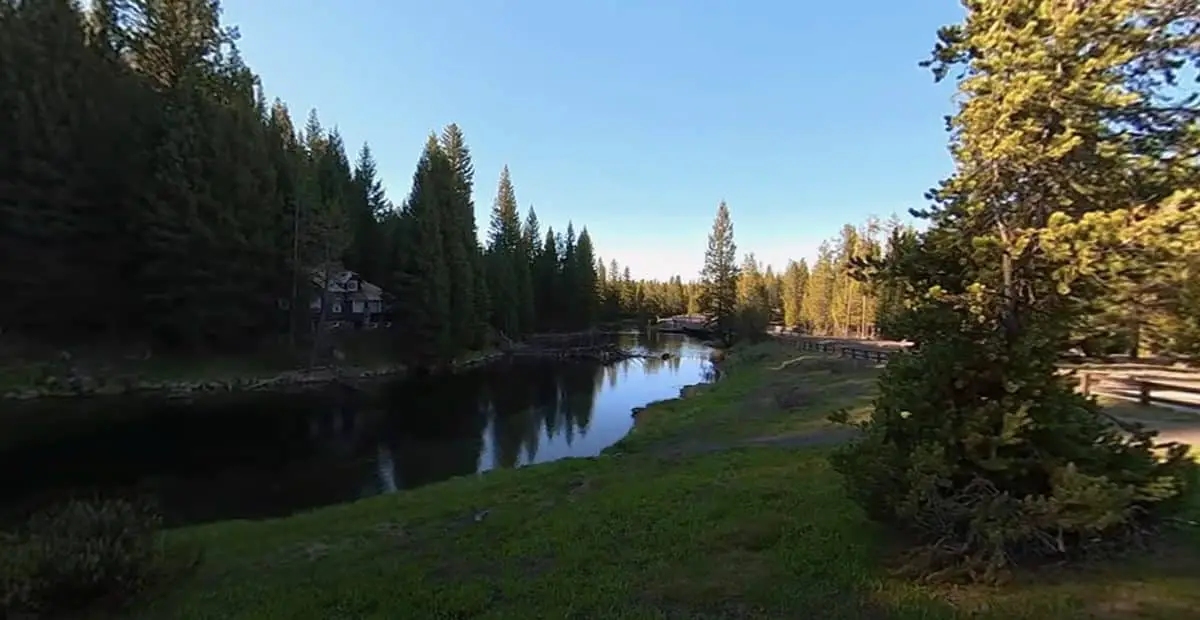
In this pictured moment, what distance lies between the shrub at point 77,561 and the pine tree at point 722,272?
75862 mm

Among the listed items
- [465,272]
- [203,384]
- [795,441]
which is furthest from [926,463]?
[465,272]

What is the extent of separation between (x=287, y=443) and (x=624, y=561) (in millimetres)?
19721

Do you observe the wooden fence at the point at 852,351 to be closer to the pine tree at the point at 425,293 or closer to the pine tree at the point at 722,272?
the pine tree at the point at 722,272

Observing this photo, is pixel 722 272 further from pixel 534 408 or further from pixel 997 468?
pixel 997 468

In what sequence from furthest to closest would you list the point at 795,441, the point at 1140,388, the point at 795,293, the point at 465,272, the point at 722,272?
the point at 795,293
the point at 722,272
the point at 465,272
the point at 1140,388
the point at 795,441

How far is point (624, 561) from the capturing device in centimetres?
774

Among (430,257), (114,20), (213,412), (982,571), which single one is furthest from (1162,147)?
(114,20)

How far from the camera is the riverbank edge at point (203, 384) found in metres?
30.7

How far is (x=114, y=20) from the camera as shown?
139 ft

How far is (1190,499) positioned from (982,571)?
11.7ft

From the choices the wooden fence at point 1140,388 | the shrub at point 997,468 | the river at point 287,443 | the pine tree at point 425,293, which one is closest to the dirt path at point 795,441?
the wooden fence at point 1140,388

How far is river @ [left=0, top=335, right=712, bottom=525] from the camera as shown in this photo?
17.3 metres

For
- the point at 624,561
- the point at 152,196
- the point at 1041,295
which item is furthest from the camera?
the point at 152,196

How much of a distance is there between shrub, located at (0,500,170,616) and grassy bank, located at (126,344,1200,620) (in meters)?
0.49
